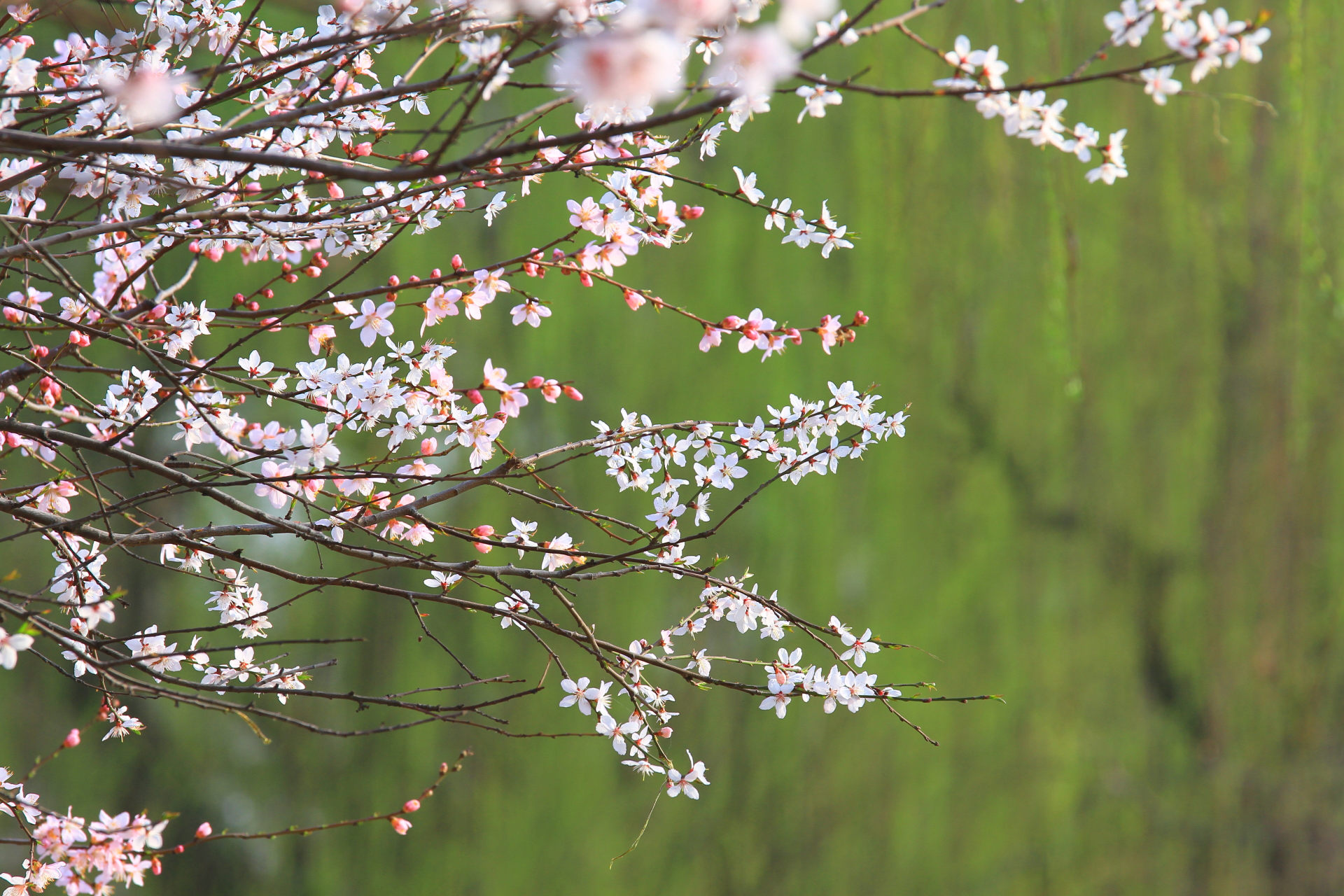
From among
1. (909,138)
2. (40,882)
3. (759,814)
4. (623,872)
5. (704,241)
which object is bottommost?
(40,882)

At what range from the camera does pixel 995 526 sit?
9.05 feet

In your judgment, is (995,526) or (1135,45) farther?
(995,526)

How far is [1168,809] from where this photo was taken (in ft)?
9.33

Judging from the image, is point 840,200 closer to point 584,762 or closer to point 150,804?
point 584,762

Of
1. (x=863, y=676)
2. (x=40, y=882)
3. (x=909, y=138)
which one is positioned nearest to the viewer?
(x=40, y=882)

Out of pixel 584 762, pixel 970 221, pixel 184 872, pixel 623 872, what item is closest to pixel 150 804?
pixel 184 872

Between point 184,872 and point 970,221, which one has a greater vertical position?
point 970,221

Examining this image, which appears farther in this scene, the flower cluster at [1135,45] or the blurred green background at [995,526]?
the blurred green background at [995,526]

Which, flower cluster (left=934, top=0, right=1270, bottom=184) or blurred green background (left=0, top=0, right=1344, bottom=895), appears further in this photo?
blurred green background (left=0, top=0, right=1344, bottom=895)

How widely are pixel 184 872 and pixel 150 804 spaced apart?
0.19 meters

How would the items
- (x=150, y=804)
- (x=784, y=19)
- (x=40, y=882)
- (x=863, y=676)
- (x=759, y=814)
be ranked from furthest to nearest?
1. (x=759, y=814)
2. (x=150, y=804)
3. (x=863, y=676)
4. (x=40, y=882)
5. (x=784, y=19)

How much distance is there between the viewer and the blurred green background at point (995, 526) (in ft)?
7.66

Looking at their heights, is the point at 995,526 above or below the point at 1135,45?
above

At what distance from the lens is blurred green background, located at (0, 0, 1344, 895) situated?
2334 millimetres
